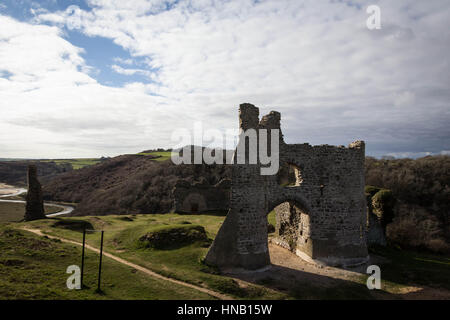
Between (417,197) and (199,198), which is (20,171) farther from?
(417,197)

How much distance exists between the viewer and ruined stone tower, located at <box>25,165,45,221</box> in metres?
25.8

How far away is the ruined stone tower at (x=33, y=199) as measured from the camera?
1017 inches

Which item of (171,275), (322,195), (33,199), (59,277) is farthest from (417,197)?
(33,199)

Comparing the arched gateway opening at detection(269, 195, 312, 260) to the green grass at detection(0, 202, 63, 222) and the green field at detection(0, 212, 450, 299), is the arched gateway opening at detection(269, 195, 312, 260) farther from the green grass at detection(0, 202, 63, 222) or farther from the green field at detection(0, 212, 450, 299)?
the green grass at detection(0, 202, 63, 222)

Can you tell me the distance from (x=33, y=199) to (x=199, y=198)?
62.5 feet

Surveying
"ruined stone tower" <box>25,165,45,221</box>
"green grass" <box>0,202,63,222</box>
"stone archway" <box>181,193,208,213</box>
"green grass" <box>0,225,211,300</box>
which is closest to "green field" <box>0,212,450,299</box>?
"green grass" <box>0,225,211,300</box>

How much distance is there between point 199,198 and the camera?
37.8 meters

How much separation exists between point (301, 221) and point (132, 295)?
11.9 m

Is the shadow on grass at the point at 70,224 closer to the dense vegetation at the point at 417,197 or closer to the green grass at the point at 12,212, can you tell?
the green grass at the point at 12,212

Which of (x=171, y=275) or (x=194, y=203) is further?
(x=194, y=203)

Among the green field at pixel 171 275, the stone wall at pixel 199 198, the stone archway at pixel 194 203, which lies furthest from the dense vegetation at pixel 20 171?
the green field at pixel 171 275

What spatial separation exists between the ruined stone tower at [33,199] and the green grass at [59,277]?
10426 millimetres
